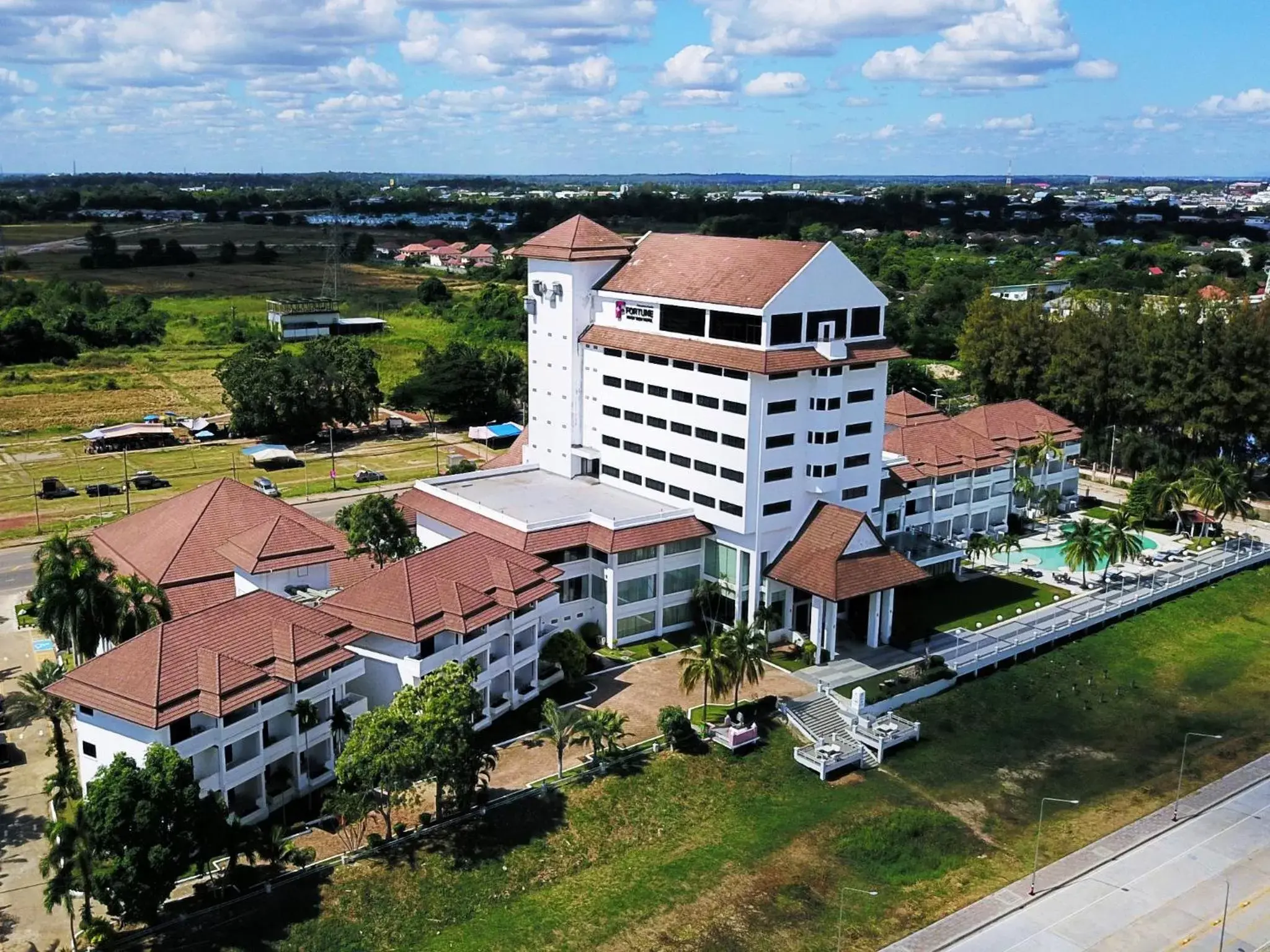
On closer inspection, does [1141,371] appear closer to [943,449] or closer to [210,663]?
[943,449]

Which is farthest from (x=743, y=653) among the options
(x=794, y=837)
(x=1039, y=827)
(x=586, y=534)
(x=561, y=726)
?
(x=1039, y=827)

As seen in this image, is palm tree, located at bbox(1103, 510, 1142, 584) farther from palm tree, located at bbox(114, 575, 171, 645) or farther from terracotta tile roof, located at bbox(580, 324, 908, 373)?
palm tree, located at bbox(114, 575, 171, 645)

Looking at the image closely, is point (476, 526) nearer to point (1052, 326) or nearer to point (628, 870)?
point (628, 870)

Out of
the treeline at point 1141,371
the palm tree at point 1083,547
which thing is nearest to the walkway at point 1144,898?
the palm tree at point 1083,547

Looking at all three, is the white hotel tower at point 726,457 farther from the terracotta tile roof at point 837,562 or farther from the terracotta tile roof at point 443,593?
the terracotta tile roof at point 443,593

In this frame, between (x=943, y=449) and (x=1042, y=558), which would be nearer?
(x=943, y=449)

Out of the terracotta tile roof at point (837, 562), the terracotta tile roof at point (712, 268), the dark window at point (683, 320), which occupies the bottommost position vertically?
the terracotta tile roof at point (837, 562)
